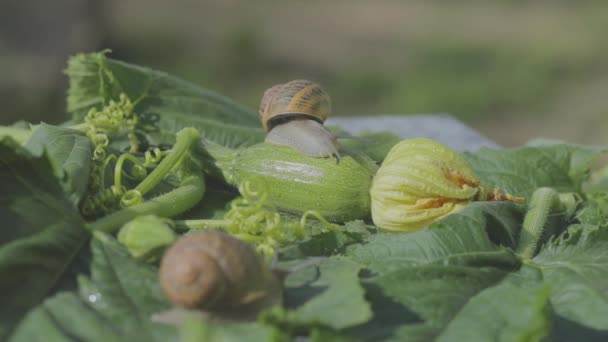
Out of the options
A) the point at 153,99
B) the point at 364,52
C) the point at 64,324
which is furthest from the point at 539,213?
the point at 364,52

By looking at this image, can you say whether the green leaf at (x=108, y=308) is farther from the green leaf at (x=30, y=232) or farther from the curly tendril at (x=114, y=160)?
the curly tendril at (x=114, y=160)

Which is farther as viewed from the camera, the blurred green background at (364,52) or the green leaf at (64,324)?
the blurred green background at (364,52)

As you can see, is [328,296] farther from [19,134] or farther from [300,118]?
[19,134]

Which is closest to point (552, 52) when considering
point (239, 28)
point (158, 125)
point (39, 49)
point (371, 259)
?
point (239, 28)

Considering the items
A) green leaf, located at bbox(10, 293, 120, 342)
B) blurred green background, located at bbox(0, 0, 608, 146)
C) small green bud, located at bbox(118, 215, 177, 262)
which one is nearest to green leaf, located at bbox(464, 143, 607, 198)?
small green bud, located at bbox(118, 215, 177, 262)

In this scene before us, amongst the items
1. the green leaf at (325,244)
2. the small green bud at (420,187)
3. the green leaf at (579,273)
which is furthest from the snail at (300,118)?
the green leaf at (579,273)

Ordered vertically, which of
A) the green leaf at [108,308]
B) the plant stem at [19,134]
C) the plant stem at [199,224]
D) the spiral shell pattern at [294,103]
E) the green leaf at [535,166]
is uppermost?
the spiral shell pattern at [294,103]

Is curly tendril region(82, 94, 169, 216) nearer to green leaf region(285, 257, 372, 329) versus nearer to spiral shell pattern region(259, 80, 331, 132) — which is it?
spiral shell pattern region(259, 80, 331, 132)
